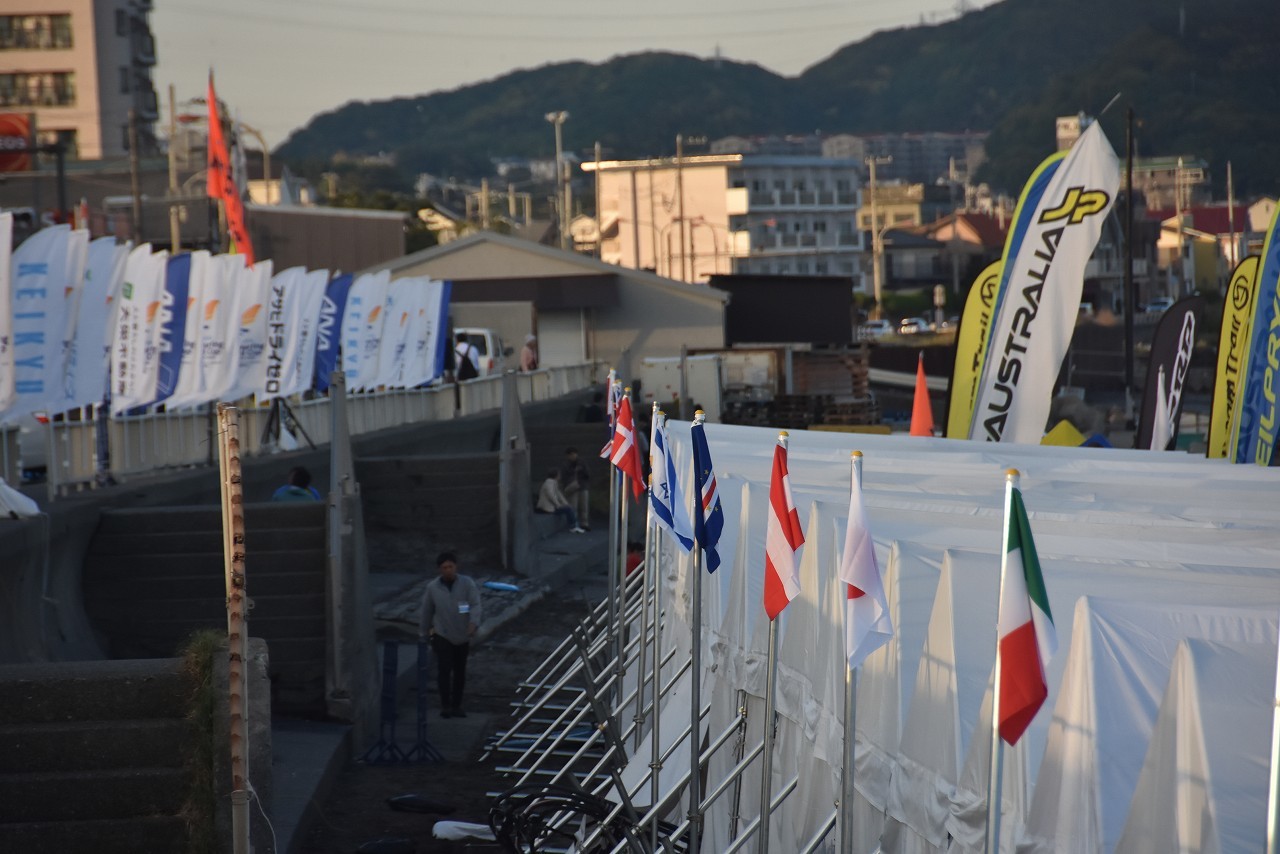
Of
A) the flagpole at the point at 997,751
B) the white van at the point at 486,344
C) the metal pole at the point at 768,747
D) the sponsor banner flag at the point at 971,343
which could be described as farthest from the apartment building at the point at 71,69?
the flagpole at the point at 997,751

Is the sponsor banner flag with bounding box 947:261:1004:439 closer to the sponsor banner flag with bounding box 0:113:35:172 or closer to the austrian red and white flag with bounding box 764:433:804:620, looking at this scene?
the austrian red and white flag with bounding box 764:433:804:620

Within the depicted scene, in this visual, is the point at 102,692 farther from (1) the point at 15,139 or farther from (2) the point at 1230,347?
(1) the point at 15,139

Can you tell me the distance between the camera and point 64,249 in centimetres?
1387

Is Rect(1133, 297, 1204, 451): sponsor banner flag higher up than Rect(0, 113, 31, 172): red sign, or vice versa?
Rect(0, 113, 31, 172): red sign

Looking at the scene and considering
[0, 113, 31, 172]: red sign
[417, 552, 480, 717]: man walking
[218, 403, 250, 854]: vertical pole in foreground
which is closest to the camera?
[218, 403, 250, 854]: vertical pole in foreground

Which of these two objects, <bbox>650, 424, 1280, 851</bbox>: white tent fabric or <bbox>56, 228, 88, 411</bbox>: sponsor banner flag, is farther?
<bbox>56, 228, 88, 411</bbox>: sponsor banner flag

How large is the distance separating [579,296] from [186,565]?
31.3 meters

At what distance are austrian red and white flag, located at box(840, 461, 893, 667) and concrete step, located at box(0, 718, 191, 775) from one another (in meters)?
4.05

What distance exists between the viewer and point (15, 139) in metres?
51.1

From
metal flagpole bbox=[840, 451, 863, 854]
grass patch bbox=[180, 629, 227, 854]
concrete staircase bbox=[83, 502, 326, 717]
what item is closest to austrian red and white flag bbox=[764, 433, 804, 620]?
metal flagpole bbox=[840, 451, 863, 854]

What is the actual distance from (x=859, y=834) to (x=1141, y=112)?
174668 mm

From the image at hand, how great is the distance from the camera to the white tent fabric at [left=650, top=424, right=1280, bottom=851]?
204 inches

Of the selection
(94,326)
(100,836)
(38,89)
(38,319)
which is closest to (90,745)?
(100,836)

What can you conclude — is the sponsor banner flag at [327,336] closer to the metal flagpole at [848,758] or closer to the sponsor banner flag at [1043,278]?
the sponsor banner flag at [1043,278]
